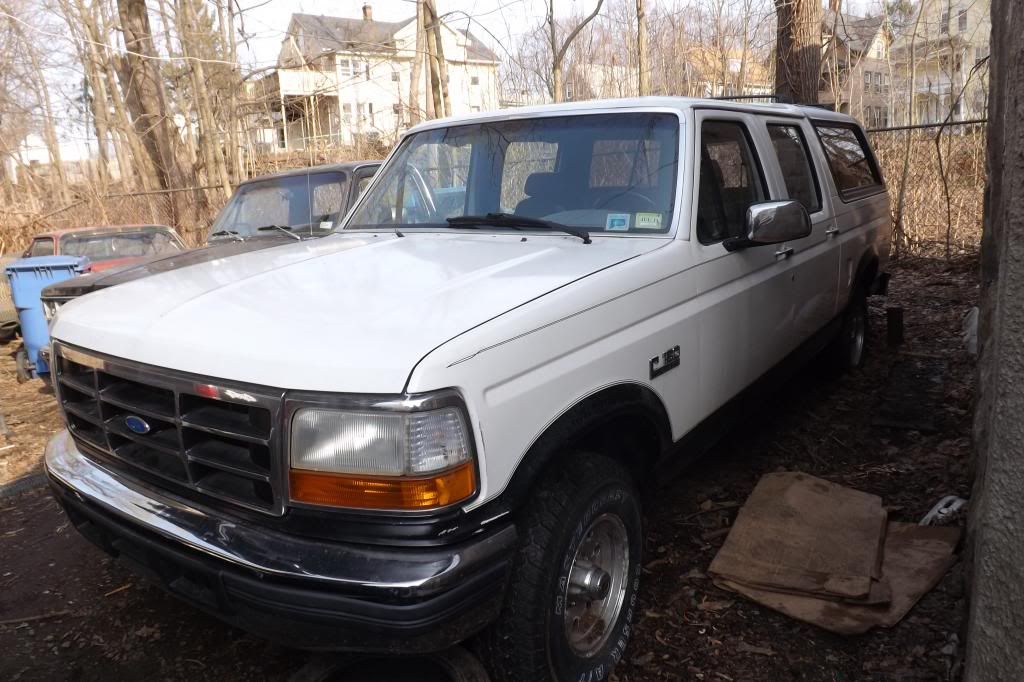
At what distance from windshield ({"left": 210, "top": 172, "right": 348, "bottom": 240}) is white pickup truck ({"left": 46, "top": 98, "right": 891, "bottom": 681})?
291cm

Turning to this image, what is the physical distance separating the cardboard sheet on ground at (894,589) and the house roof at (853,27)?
7074mm

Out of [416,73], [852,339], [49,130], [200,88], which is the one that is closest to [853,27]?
[416,73]

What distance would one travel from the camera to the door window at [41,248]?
8828mm

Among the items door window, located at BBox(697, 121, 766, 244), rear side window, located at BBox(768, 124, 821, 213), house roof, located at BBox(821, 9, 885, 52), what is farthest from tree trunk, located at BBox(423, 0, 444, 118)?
door window, located at BBox(697, 121, 766, 244)

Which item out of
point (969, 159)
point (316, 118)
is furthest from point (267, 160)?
point (969, 159)

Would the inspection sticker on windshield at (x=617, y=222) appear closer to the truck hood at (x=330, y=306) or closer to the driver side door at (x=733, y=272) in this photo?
the truck hood at (x=330, y=306)

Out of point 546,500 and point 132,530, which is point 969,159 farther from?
point 132,530

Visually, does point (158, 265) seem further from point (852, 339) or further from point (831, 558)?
point (852, 339)

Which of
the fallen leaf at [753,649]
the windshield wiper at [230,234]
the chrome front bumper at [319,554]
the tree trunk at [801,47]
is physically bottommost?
the fallen leaf at [753,649]

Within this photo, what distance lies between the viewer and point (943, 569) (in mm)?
3021

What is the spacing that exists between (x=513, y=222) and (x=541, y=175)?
1.10ft

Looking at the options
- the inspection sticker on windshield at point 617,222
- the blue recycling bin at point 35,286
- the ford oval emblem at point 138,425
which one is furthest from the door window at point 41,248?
the inspection sticker on windshield at point 617,222

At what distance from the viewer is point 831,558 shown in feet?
10.3

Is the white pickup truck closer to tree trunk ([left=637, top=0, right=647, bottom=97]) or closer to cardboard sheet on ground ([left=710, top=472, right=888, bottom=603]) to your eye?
cardboard sheet on ground ([left=710, top=472, right=888, bottom=603])
